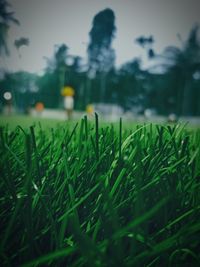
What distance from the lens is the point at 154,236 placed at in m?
0.38

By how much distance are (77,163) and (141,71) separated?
38.5 m

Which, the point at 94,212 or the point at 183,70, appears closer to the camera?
the point at 94,212

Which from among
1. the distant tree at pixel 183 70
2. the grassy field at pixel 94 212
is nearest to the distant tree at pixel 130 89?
the distant tree at pixel 183 70

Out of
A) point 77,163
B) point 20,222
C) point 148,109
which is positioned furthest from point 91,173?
point 148,109

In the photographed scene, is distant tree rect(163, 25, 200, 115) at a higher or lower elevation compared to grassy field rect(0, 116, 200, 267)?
higher

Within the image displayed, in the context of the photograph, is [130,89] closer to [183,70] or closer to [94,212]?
[183,70]

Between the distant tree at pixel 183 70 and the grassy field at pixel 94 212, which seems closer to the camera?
the grassy field at pixel 94 212

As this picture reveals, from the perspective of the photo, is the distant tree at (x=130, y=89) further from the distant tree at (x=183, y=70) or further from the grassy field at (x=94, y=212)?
the grassy field at (x=94, y=212)

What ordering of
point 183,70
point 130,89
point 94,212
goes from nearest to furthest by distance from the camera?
point 94,212, point 183,70, point 130,89

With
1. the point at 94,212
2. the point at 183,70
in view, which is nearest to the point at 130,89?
the point at 183,70

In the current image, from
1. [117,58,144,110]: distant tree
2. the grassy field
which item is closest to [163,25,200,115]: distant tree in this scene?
[117,58,144,110]: distant tree

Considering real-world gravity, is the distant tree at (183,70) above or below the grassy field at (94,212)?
above

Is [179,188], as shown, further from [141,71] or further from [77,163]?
[141,71]

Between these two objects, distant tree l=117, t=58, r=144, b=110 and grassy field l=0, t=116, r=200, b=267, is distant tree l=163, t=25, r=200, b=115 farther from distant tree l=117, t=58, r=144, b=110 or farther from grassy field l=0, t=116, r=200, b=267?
grassy field l=0, t=116, r=200, b=267
